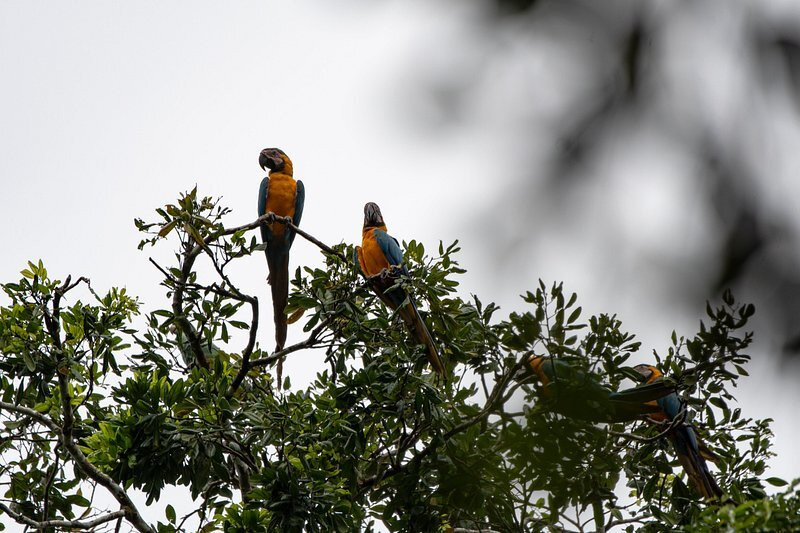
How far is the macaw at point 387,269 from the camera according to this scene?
420cm

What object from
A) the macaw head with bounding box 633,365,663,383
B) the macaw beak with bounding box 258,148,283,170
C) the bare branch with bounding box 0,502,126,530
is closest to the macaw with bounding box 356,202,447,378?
the macaw beak with bounding box 258,148,283,170

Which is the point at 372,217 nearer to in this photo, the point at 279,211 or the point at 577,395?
the point at 279,211

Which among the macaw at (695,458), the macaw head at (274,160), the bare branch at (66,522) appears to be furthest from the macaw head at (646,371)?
the macaw head at (274,160)

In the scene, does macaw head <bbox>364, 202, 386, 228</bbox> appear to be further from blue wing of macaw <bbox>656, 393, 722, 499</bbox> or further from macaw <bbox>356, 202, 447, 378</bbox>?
blue wing of macaw <bbox>656, 393, 722, 499</bbox>

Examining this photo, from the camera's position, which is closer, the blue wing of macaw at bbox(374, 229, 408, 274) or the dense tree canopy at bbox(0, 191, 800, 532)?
the dense tree canopy at bbox(0, 191, 800, 532)

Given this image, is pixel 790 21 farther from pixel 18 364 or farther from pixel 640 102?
pixel 18 364

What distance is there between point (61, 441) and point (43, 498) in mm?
544

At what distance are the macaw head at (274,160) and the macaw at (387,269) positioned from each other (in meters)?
1.22

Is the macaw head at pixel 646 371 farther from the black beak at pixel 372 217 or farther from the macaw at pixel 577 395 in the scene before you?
the black beak at pixel 372 217

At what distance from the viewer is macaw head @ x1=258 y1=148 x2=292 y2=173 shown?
6.75 m

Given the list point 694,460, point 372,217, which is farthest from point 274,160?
point 694,460

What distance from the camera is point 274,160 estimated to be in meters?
6.79

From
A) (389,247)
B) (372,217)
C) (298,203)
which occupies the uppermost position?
(298,203)

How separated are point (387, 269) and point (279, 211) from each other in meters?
2.30
